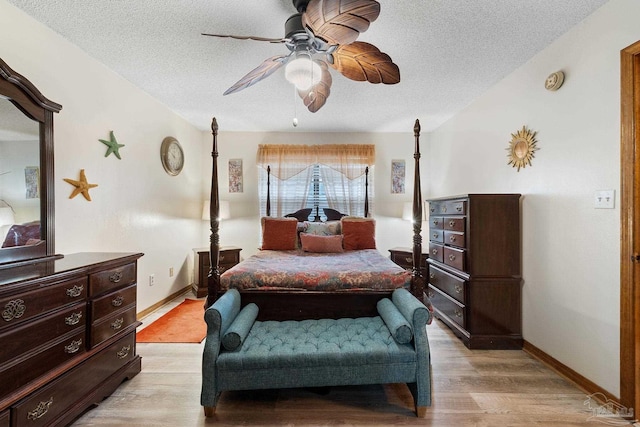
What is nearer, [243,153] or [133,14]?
[133,14]

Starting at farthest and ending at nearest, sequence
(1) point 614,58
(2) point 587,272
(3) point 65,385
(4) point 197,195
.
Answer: (4) point 197,195 → (2) point 587,272 → (1) point 614,58 → (3) point 65,385

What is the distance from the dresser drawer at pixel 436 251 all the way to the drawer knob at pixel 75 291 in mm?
2990

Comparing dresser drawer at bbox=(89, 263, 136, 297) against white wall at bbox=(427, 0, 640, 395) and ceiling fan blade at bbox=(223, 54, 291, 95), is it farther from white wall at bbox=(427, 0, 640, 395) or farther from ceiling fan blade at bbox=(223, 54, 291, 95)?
white wall at bbox=(427, 0, 640, 395)

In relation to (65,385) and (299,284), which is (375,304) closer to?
(299,284)

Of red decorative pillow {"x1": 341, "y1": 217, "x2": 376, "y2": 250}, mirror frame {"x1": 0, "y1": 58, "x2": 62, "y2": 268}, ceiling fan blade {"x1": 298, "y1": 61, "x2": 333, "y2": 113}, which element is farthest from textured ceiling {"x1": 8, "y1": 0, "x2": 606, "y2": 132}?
red decorative pillow {"x1": 341, "y1": 217, "x2": 376, "y2": 250}

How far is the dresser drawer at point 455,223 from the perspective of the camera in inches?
102

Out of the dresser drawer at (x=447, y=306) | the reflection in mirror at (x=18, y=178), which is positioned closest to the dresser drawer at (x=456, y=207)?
the dresser drawer at (x=447, y=306)

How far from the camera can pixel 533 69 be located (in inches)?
93.3

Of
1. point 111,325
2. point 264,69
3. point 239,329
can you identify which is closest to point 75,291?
point 111,325

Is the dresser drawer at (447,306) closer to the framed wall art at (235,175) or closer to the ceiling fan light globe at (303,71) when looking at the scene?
the ceiling fan light globe at (303,71)

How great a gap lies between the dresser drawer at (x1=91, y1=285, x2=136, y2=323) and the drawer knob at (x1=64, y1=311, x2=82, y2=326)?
0.09 metres

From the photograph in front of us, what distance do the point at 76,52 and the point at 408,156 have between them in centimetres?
408

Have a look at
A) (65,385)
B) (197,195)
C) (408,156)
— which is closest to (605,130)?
(408,156)

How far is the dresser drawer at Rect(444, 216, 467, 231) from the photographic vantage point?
102 inches
